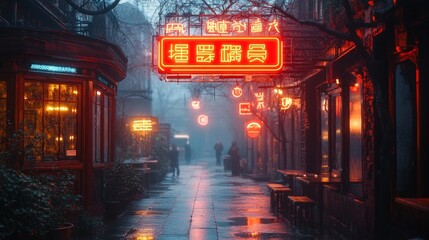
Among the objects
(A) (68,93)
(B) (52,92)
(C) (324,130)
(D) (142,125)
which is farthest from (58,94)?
(D) (142,125)

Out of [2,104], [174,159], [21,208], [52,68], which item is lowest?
[21,208]

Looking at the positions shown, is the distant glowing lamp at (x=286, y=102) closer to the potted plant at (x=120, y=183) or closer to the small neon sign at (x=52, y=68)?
the potted plant at (x=120, y=183)

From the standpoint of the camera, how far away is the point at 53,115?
14.5 m

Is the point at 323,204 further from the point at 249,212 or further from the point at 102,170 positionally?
the point at 102,170

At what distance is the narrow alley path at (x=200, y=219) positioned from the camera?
1381 centimetres

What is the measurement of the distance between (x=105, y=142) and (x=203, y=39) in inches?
209

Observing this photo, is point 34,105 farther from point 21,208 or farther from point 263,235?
point 263,235

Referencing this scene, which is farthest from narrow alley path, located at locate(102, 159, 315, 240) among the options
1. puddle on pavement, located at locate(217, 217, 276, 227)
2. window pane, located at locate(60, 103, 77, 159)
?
window pane, located at locate(60, 103, 77, 159)

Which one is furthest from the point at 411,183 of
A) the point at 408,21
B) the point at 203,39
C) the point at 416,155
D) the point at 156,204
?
the point at 156,204

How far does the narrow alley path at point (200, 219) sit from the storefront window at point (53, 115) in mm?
2129

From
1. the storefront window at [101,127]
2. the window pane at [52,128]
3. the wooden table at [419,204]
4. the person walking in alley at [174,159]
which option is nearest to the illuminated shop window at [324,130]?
the storefront window at [101,127]

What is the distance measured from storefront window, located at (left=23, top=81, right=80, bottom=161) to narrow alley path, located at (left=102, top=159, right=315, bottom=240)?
213 cm

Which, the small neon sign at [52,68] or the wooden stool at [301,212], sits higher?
the small neon sign at [52,68]

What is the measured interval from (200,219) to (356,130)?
16.1ft
